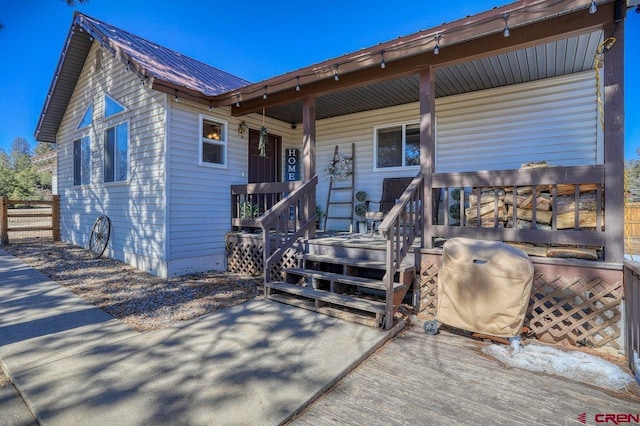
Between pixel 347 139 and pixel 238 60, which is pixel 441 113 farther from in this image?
pixel 238 60

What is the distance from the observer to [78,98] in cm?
866

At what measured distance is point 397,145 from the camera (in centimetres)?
678

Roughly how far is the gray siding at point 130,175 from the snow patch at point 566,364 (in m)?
5.31

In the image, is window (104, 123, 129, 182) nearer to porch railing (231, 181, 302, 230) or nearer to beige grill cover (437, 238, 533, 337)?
porch railing (231, 181, 302, 230)

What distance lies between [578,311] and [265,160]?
6.30m

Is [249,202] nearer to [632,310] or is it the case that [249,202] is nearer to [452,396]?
[452,396]

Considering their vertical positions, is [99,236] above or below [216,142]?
below

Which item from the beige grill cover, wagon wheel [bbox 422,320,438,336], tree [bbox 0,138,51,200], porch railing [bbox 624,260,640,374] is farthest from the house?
tree [bbox 0,138,51,200]

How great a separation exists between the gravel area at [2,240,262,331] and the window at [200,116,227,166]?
7.46ft

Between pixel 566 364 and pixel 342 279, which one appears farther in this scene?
pixel 342 279

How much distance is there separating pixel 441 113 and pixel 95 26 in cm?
748

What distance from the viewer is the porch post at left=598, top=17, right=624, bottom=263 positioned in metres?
2.98

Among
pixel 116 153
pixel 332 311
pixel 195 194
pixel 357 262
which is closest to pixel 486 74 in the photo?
pixel 357 262

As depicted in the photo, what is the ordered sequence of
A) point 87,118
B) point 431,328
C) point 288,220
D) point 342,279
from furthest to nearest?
point 87,118
point 288,220
point 342,279
point 431,328
